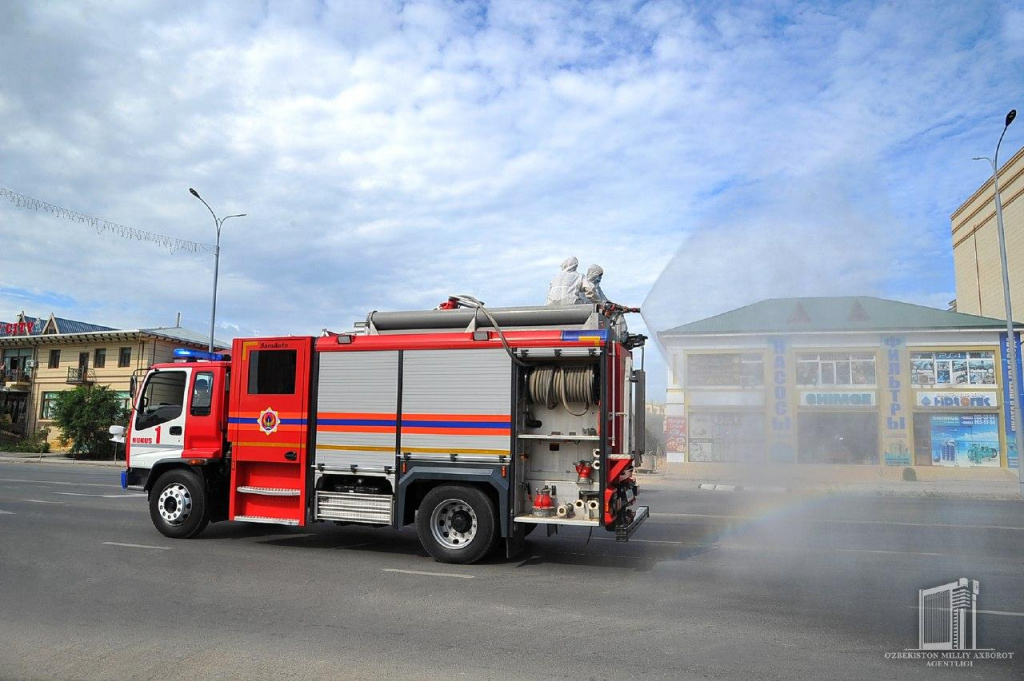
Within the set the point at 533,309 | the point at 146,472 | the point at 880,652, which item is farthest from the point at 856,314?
the point at 146,472

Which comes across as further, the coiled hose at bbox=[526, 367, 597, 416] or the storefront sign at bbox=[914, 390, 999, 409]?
the storefront sign at bbox=[914, 390, 999, 409]

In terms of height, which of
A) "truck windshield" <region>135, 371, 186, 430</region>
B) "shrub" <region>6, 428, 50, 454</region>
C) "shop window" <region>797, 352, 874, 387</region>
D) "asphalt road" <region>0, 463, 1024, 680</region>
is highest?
"shop window" <region>797, 352, 874, 387</region>

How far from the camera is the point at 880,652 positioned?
5.48 metres

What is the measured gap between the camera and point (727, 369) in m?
9.49

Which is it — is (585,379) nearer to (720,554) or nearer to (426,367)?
(426,367)

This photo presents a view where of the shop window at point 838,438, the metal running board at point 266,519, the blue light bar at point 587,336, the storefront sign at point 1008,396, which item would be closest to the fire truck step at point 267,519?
the metal running board at point 266,519

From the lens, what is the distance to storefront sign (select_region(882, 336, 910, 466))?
34.6 feet

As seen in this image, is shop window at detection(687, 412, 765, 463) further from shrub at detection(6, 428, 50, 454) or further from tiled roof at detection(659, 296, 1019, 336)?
shrub at detection(6, 428, 50, 454)

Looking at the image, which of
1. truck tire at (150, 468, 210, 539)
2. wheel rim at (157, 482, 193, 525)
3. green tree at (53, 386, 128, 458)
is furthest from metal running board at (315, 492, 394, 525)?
green tree at (53, 386, 128, 458)

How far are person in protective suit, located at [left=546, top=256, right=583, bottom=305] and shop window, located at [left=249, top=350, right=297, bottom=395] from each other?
151 inches

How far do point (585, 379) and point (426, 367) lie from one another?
2163 mm

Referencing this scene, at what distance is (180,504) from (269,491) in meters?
1.71

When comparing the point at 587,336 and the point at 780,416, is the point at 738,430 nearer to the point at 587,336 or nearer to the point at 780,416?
the point at 780,416

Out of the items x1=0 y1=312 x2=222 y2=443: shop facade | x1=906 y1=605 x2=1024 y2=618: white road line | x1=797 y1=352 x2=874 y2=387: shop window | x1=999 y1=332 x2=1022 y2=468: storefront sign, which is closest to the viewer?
x1=906 y1=605 x2=1024 y2=618: white road line
